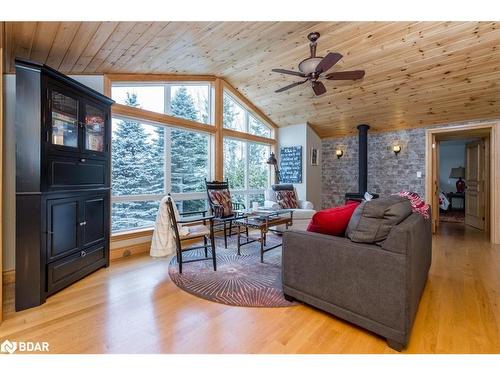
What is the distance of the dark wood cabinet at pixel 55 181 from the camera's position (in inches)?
83.9

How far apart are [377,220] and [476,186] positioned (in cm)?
537

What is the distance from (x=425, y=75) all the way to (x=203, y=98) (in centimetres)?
361

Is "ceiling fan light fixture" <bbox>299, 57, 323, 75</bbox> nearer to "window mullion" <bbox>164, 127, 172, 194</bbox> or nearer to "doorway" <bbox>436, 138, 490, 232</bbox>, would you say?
"window mullion" <bbox>164, 127, 172, 194</bbox>

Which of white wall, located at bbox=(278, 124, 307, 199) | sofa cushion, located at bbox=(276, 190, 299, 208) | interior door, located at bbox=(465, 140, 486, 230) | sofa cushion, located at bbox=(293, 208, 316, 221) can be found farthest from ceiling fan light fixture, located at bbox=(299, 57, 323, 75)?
interior door, located at bbox=(465, 140, 486, 230)

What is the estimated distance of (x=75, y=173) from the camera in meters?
2.55

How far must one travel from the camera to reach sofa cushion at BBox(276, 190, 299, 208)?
4926 millimetres

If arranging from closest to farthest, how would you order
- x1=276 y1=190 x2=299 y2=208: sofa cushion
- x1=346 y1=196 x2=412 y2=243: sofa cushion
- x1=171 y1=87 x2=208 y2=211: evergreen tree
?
x1=346 y1=196 x2=412 y2=243: sofa cushion
x1=171 y1=87 x2=208 y2=211: evergreen tree
x1=276 y1=190 x2=299 y2=208: sofa cushion

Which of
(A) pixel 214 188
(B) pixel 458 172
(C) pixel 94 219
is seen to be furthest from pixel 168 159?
(B) pixel 458 172

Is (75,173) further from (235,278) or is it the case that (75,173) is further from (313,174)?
(313,174)

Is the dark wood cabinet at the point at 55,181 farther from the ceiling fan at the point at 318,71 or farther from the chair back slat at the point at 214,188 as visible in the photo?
the ceiling fan at the point at 318,71

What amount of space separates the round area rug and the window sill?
67cm

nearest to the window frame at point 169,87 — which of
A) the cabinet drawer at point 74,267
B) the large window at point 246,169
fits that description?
the large window at point 246,169
